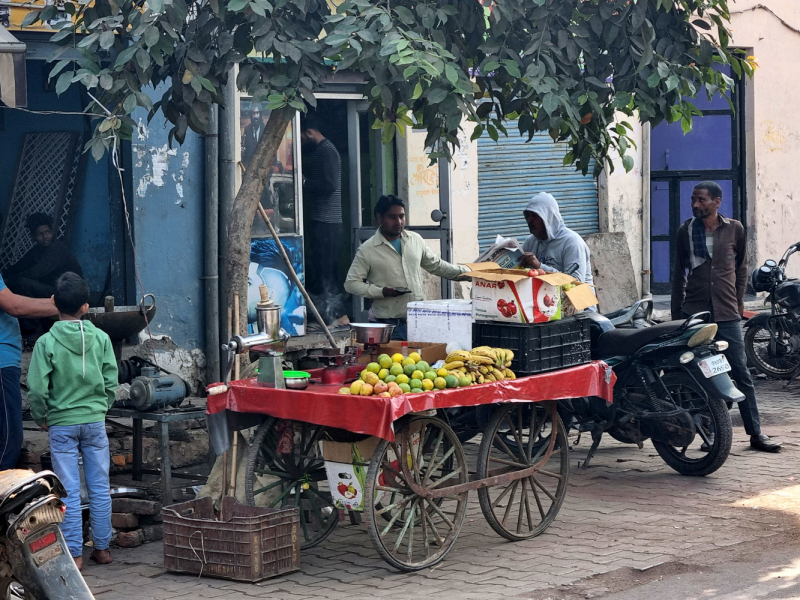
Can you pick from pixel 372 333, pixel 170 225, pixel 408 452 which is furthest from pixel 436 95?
pixel 170 225

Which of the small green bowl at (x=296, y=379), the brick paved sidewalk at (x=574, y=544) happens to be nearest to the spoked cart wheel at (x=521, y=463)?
the brick paved sidewalk at (x=574, y=544)

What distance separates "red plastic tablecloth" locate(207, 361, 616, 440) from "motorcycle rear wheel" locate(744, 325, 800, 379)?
5.53 m

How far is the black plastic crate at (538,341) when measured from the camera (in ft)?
19.9

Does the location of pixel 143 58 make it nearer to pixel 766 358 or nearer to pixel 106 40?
pixel 106 40

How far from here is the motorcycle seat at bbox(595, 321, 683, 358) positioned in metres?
7.52

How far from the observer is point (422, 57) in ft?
19.7

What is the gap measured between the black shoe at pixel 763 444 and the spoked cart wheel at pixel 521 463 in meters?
2.34

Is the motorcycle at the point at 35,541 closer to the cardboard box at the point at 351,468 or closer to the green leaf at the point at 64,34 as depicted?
the cardboard box at the point at 351,468

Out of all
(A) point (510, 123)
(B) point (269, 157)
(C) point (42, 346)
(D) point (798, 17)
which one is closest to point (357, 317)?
(A) point (510, 123)

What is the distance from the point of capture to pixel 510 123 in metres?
12.7

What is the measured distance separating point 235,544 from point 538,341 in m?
1.97

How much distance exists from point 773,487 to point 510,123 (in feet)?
21.2

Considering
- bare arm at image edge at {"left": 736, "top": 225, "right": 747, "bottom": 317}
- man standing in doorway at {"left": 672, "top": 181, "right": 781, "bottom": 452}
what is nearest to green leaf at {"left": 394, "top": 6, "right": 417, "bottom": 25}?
man standing in doorway at {"left": 672, "top": 181, "right": 781, "bottom": 452}

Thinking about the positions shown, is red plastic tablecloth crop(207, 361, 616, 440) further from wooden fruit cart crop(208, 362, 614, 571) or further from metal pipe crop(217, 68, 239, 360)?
metal pipe crop(217, 68, 239, 360)
